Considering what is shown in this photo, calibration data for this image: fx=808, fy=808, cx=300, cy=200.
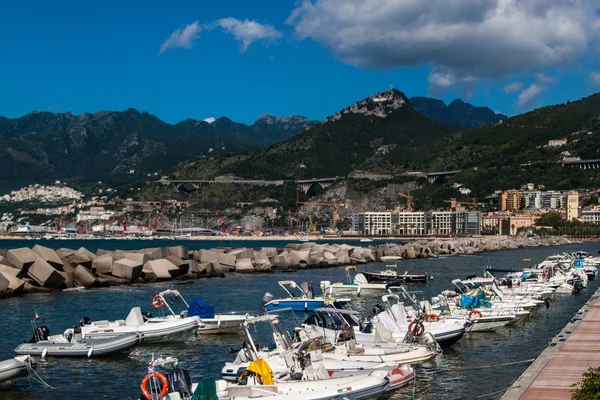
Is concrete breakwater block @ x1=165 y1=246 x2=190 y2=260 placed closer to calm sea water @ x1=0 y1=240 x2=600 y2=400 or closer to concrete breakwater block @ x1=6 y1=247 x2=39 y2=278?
calm sea water @ x1=0 y1=240 x2=600 y2=400

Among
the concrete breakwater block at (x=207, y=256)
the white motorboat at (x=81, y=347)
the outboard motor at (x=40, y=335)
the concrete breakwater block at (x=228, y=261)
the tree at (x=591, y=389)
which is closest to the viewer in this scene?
the tree at (x=591, y=389)

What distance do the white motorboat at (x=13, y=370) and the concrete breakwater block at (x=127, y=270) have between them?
31.7 meters

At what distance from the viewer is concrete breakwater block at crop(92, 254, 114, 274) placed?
56.3 metres

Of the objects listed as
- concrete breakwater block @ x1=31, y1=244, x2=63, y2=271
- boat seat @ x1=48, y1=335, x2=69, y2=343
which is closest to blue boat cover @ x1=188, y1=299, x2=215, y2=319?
boat seat @ x1=48, y1=335, x2=69, y2=343

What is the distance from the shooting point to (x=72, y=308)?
4238 centimetres

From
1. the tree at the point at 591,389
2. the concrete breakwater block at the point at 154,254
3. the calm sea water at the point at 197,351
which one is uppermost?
the concrete breakwater block at the point at 154,254

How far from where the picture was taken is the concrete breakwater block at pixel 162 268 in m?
59.0

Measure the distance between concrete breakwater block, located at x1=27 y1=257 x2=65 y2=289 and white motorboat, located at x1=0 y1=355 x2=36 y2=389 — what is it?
2641cm

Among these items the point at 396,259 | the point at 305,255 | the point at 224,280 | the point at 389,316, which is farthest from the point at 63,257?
the point at 396,259

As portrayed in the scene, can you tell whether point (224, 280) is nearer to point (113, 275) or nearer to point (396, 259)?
point (113, 275)

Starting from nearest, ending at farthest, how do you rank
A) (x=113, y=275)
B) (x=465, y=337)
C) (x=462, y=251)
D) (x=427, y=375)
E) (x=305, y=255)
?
(x=427, y=375)
(x=465, y=337)
(x=113, y=275)
(x=305, y=255)
(x=462, y=251)

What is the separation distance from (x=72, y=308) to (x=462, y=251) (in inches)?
3312

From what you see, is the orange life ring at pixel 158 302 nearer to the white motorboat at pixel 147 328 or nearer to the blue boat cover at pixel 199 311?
the white motorboat at pixel 147 328

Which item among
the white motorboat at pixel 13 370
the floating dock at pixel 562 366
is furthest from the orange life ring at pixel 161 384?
the floating dock at pixel 562 366
